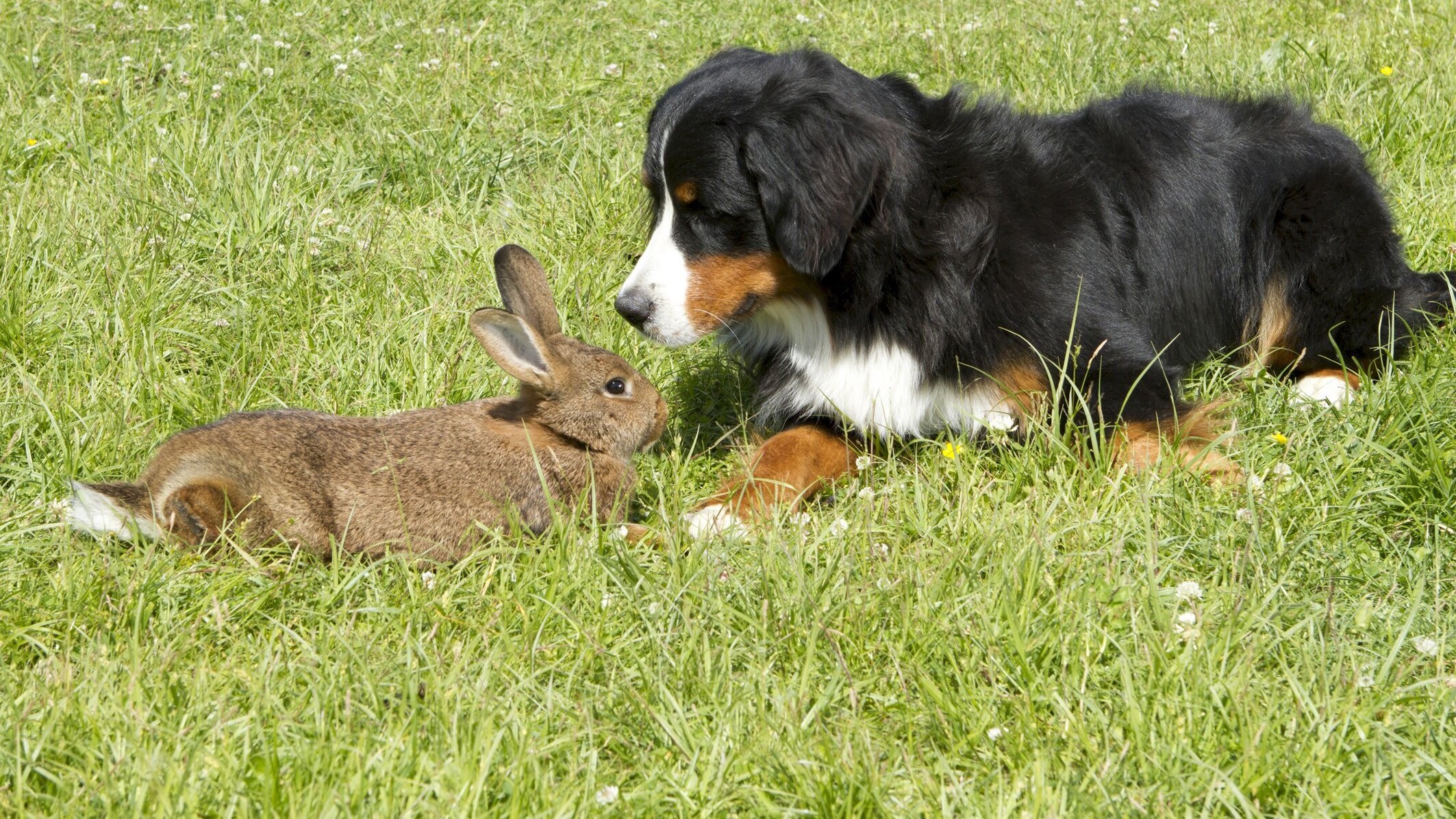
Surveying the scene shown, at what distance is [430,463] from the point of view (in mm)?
3127

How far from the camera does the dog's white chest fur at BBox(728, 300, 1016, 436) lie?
3.61m

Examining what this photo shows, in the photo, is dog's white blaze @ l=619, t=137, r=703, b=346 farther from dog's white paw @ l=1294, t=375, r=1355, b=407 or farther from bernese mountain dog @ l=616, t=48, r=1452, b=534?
dog's white paw @ l=1294, t=375, r=1355, b=407

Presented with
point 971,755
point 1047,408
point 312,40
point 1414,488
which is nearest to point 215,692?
point 971,755

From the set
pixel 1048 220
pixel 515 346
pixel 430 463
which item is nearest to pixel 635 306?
pixel 515 346

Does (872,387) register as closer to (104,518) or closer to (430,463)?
(430,463)

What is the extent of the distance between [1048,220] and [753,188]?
88cm

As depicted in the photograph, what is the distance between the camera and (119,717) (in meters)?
2.28

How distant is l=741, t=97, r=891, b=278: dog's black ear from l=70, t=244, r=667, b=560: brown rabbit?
556mm

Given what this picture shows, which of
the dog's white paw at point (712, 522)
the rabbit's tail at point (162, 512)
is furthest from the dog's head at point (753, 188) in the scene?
the rabbit's tail at point (162, 512)

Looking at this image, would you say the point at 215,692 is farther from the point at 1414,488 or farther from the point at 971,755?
the point at 1414,488

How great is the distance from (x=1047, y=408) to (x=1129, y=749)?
1.42 metres

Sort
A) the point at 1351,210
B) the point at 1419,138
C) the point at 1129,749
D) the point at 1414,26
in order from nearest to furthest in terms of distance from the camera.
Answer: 1. the point at 1129,749
2. the point at 1351,210
3. the point at 1419,138
4. the point at 1414,26

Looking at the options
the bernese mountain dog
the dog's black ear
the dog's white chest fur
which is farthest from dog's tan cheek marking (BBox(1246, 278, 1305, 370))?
the dog's black ear

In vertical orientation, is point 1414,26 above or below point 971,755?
above
